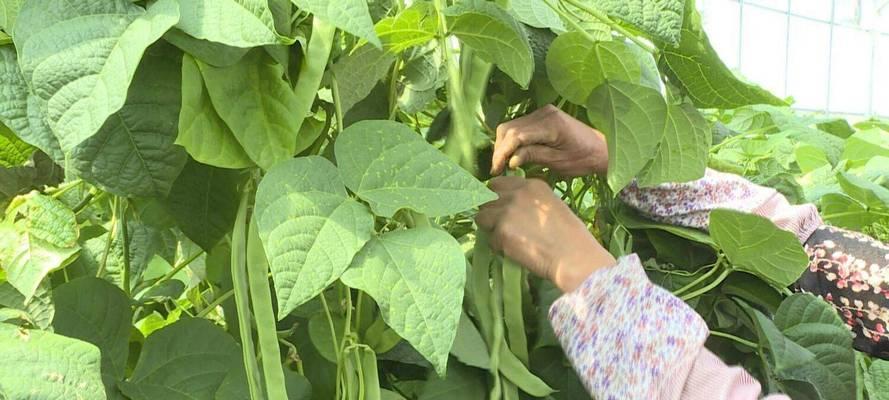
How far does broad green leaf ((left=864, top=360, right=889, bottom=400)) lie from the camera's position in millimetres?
795

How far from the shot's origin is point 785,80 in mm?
7562

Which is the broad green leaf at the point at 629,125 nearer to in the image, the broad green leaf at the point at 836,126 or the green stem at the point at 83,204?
the green stem at the point at 83,204

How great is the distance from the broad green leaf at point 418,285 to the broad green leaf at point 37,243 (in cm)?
14

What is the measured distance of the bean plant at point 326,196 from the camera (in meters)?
0.31

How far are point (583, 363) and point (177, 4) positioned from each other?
0.29m

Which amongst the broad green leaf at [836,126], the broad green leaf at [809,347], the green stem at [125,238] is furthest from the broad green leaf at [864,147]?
the green stem at [125,238]

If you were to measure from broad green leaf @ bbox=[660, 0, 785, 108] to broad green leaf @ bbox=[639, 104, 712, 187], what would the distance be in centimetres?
3

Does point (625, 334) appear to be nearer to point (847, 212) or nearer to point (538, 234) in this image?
point (538, 234)

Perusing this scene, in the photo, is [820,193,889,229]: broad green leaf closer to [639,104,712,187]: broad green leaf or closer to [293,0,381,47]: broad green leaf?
[639,104,712,187]: broad green leaf

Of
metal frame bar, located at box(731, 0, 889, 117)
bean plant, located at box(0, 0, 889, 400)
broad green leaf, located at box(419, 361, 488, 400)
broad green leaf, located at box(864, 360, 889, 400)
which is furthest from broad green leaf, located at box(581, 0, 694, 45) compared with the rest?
metal frame bar, located at box(731, 0, 889, 117)

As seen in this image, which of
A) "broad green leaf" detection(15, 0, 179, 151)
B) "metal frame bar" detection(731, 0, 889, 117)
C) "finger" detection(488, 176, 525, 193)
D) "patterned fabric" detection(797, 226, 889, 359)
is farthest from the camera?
"metal frame bar" detection(731, 0, 889, 117)

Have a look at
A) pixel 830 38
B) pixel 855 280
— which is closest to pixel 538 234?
pixel 855 280

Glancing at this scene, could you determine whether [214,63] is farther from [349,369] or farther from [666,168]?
[666,168]

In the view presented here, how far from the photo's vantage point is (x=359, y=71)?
417 millimetres
